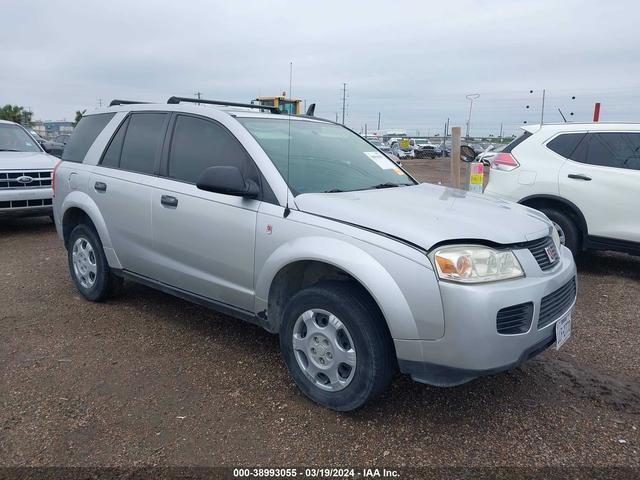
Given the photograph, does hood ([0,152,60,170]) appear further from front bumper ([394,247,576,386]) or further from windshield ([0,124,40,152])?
front bumper ([394,247,576,386])

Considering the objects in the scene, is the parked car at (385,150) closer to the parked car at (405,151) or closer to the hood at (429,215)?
the parked car at (405,151)

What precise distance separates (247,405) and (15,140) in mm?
7784

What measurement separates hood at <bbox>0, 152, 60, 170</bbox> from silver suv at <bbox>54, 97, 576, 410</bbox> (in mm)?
3834

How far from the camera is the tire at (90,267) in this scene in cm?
470

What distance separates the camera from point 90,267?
15.9 feet

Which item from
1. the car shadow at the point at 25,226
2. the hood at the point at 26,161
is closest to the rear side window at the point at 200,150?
the hood at the point at 26,161

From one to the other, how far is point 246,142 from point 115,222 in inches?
60.7

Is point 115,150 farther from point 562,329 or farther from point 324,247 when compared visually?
point 562,329

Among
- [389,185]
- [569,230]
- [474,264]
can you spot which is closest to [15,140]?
[389,185]

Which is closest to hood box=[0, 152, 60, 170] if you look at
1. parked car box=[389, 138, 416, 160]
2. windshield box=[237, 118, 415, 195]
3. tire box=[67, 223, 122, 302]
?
tire box=[67, 223, 122, 302]

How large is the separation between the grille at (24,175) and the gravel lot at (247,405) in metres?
3.77

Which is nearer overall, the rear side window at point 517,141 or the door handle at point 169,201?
the door handle at point 169,201

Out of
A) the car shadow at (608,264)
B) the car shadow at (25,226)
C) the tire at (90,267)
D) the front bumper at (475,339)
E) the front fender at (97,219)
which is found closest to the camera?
the front bumper at (475,339)

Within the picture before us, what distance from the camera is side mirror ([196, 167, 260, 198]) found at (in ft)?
10.7
